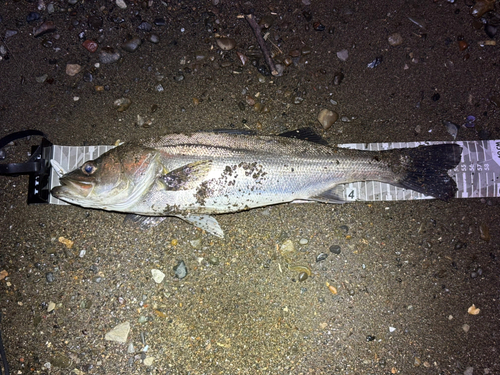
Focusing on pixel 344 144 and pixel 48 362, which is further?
pixel 344 144

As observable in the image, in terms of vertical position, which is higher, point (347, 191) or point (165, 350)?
point (347, 191)

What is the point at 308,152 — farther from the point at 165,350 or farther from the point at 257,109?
the point at 165,350

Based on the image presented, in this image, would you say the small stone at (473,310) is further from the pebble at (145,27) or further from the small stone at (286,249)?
the pebble at (145,27)

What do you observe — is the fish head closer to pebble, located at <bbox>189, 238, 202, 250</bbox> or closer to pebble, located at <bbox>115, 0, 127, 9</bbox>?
pebble, located at <bbox>189, 238, 202, 250</bbox>

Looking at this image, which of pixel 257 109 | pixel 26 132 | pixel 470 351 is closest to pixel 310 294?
pixel 470 351

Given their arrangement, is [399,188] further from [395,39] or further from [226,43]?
[226,43]

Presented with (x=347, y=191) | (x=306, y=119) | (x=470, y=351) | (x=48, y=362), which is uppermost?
(x=306, y=119)

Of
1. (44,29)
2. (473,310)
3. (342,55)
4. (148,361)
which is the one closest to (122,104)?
(44,29)
